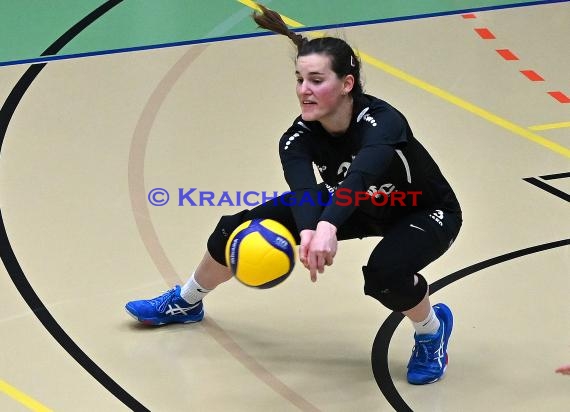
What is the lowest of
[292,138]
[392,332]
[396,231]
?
[392,332]

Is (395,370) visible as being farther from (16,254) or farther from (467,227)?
(16,254)

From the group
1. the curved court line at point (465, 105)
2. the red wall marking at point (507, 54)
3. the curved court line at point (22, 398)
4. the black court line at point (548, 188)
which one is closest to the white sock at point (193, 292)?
the curved court line at point (22, 398)

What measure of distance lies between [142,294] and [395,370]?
1230 mm

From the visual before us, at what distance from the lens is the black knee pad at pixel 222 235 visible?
13.7 ft

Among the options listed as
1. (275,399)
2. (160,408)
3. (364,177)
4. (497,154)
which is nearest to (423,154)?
(364,177)

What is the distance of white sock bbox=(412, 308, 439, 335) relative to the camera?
408 cm

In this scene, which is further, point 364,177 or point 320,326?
point 320,326

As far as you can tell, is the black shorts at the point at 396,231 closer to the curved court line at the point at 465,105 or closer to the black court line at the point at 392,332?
the black court line at the point at 392,332

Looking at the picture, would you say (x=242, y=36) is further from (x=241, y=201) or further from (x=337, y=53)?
(x=337, y=53)

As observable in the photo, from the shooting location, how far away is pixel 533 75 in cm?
668

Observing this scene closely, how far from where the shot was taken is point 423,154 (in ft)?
13.1

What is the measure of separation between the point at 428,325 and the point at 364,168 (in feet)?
2.65

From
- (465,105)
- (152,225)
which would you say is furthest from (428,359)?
(465,105)

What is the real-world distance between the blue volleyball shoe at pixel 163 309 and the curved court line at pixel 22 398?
659 millimetres
